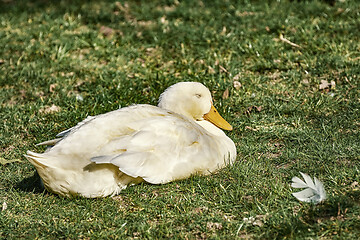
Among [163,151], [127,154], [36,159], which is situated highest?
[36,159]

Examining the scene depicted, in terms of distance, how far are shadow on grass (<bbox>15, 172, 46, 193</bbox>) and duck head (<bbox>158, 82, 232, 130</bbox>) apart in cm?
144

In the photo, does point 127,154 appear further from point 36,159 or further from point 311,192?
point 311,192

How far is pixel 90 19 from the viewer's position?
8.83m

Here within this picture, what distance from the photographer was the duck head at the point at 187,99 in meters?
5.25

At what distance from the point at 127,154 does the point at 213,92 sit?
105 inches

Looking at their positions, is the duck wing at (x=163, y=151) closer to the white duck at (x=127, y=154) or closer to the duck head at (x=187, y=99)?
the white duck at (x=127, y=154)

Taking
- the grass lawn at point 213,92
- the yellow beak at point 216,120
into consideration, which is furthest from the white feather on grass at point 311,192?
the yellow beak at point 216,120

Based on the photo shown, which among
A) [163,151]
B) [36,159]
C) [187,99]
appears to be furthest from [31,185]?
[187,99]

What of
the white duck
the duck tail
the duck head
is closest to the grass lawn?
the white duck

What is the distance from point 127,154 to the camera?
165 inches

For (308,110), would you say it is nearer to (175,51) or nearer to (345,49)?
(345,49)

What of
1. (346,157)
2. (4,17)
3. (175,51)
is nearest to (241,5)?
(175,51)

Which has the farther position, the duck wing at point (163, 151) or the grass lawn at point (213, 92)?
the duck wing at point (163, 151)

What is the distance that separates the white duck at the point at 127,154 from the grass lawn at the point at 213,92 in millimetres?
133
